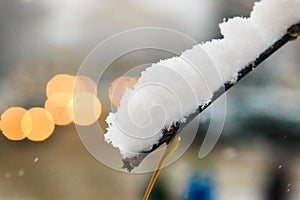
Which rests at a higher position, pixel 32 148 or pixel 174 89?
pixel 32 148

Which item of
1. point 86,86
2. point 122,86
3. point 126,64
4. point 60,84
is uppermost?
point 126,64

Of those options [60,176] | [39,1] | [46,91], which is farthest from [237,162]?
[39,1]

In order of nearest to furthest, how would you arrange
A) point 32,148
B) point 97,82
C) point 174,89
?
1. point 174,89
2. point 97,82
3. point 32,148

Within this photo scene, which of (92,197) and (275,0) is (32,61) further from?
(275,0)

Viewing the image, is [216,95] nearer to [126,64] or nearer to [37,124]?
[126,64]

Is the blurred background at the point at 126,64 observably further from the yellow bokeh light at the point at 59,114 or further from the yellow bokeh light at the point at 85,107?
the yellow bokeh light at the point at 85,107

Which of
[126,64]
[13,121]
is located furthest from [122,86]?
[13,121]

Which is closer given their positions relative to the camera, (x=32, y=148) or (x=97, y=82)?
(x=97, y=82)
